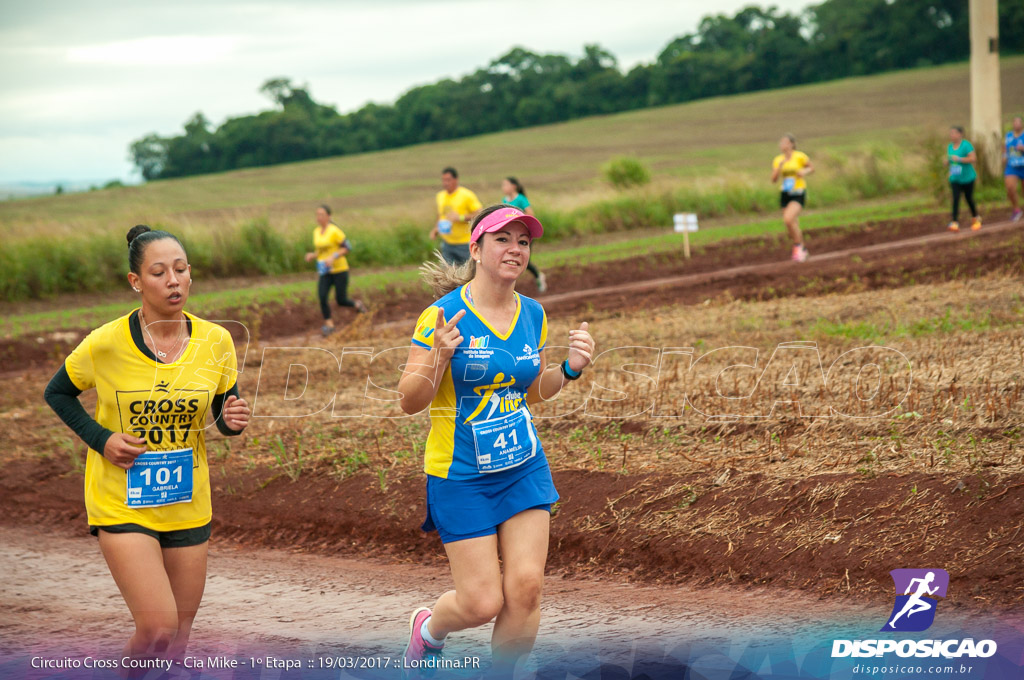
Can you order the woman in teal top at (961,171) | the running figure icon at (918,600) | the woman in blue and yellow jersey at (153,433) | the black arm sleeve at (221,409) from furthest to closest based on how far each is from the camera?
the woman in teal top at (961,171) < the running figure icon at (918,600) < the black arm sleeve at (221,409) < the woman in blue and yellow jersey at (153,433)

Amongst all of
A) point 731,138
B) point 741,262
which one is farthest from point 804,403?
point 731,138

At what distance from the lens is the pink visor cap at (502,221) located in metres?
4.38

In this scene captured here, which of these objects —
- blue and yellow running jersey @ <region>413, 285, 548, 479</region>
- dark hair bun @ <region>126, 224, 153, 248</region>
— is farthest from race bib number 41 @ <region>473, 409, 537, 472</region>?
dark hair bun @ <region>126, 224, 153, 248</region>

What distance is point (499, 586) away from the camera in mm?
4270

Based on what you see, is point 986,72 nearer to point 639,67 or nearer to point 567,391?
point 567,391

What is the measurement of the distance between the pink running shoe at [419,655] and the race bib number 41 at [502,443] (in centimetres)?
93

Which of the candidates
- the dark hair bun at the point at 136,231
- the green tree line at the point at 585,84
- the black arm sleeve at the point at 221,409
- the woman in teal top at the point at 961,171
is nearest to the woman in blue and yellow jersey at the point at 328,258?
the dark hair bun at the point at 136,231

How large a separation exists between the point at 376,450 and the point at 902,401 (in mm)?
4357

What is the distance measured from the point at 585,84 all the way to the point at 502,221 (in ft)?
342

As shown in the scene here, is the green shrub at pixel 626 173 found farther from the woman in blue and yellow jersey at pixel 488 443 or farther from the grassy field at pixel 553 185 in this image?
the woman in blue and yellow jersey at pixel 488 443

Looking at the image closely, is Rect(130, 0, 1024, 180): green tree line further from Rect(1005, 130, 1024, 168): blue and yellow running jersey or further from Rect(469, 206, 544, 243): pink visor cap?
Rect(469, 206, 544, 243): pink visor cap

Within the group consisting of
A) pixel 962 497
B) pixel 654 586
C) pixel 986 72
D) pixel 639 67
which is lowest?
pixel 654 586

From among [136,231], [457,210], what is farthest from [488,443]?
[457,210]

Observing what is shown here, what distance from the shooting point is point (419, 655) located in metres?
4.69
